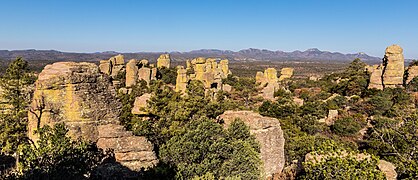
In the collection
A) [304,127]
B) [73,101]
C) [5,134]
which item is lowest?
[304,127]

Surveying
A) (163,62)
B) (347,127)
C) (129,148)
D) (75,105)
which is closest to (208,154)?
(129,148)

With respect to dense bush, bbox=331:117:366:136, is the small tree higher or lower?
higher

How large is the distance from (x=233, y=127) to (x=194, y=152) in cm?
387

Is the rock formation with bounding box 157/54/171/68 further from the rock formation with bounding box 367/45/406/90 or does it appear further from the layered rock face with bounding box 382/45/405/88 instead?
the layered rock face with bounding box 382/45/405/88

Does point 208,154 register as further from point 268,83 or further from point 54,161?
point 268,83

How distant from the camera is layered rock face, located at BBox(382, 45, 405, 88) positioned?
51438 mm

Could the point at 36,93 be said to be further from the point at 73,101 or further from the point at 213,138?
the point at 213,138

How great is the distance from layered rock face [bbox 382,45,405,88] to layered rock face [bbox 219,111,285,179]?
127ft

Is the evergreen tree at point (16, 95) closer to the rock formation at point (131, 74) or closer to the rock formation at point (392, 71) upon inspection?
the rock formation at point (131, 74)

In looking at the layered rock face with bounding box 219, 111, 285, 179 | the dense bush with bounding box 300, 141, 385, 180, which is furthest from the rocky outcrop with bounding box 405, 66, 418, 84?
the dense bush with bounding box 300, 141, 385, 180

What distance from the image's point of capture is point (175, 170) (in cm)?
1314

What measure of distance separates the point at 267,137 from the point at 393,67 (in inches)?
1609

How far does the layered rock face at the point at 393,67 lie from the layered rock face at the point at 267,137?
127 feet

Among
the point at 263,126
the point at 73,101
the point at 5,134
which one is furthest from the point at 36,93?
the point at 263,126
